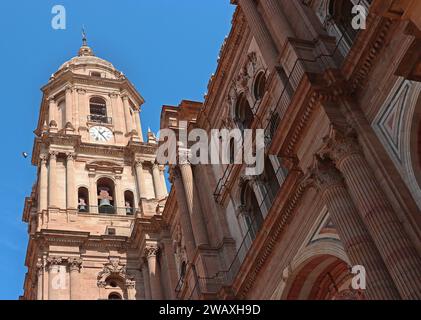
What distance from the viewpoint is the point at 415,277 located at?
11.1 meters

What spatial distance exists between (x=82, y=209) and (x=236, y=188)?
52.2 feet

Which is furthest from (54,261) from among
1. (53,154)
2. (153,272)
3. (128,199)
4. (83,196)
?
(128,199)

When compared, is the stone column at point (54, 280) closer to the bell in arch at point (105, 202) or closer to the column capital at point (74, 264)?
the column capital at point (74, 264)

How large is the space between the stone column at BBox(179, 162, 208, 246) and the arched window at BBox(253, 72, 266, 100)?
5036 mm

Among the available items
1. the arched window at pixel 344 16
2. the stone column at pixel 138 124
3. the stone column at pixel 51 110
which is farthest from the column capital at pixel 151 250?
the arched window at pixel 344 16

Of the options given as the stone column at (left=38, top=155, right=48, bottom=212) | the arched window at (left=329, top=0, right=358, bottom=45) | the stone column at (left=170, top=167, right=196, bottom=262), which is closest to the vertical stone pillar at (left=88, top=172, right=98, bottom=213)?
the stone column at (left=38, top=155, right=48, bottom=212)

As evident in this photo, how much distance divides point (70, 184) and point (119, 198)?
323cm

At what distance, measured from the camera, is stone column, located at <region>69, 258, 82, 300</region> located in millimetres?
29859

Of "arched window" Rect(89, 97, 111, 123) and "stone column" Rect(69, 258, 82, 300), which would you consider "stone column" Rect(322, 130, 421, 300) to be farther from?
"arched window" Rect(89, 97, 111, 123)

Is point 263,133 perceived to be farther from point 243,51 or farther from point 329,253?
point 329,253

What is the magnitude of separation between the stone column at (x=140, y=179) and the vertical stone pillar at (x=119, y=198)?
3.61 ft

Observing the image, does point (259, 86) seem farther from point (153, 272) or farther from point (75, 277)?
point (75, 277)
